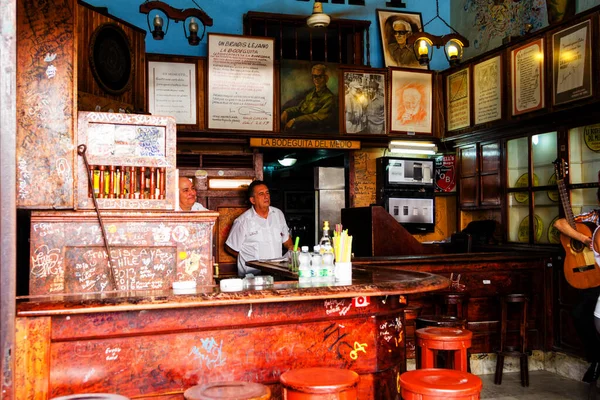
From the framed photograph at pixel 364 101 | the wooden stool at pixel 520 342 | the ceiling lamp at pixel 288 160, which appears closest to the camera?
the wooden stool at pixel 520 342

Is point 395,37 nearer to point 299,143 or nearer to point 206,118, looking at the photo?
point 299,143

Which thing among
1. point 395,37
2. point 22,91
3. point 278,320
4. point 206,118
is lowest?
point 278,320

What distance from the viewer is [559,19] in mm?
7059

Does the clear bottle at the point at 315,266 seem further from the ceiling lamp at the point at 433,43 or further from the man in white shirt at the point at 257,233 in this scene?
the ceiling lamp at the point at 433,43

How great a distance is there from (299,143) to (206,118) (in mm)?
1259

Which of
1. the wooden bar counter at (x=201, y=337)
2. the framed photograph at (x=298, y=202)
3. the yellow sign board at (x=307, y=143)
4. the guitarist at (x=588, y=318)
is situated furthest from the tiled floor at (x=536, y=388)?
the framed photograph at (x=298, y=202)

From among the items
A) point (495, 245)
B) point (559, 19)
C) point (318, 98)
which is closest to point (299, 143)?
point (318, 98)

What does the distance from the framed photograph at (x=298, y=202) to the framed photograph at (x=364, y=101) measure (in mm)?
2623

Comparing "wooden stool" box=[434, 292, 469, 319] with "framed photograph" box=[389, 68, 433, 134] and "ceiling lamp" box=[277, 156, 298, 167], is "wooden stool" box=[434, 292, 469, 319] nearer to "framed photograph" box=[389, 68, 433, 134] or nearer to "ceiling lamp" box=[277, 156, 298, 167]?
"framed photograph" box=[389, 68, 433, 134]

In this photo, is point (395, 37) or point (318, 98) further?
point (395, 37)

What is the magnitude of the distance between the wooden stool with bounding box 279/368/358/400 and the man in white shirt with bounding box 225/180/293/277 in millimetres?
3753

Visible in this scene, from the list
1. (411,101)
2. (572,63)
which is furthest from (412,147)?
(572,63)

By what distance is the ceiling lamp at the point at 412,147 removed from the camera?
28.2ft

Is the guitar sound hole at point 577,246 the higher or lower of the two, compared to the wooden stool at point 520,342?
higher
